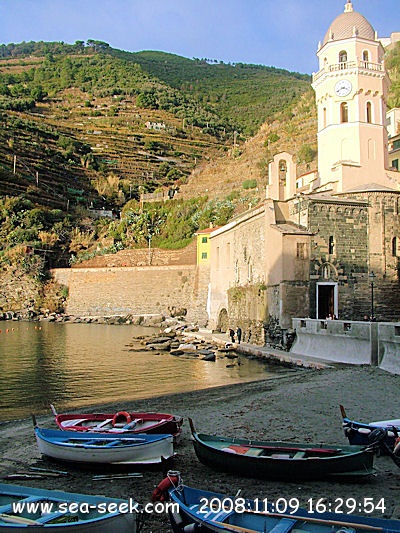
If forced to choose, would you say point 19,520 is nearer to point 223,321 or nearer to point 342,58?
point 342,58

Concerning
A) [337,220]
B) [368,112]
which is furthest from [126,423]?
[368,112]

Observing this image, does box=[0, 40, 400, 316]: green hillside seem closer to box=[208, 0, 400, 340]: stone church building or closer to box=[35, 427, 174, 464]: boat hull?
box=[208, 0, 400, 340]: stone church building

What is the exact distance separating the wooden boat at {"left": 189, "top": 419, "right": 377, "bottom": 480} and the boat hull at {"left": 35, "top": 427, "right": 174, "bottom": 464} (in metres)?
0.66

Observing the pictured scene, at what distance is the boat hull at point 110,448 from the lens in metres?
7.34

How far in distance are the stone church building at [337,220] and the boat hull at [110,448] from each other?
47.5 ft

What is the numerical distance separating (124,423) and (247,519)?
4749 millimetres

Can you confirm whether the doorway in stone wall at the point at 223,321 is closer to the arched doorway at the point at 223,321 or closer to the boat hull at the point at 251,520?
the arched doorway at the point at 223,321

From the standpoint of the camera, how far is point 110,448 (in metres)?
7.34

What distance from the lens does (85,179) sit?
82812 millimetres

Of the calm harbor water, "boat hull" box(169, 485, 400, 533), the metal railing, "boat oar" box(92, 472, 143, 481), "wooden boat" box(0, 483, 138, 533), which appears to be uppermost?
the metal railing

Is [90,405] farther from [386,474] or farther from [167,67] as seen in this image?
[167,67]

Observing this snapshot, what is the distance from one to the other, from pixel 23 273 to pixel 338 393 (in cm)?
4661

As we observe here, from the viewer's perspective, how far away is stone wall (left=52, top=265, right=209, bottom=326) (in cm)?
4138

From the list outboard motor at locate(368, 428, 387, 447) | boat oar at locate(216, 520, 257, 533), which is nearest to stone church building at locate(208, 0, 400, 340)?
outboard motor at locate(368, 428, 387, 447)
